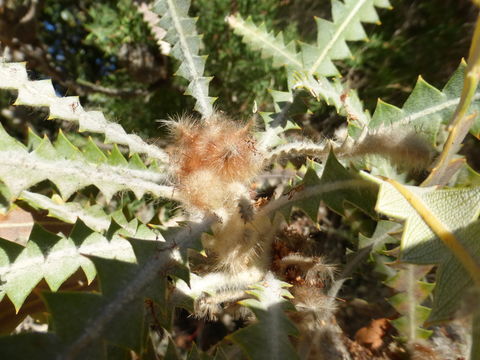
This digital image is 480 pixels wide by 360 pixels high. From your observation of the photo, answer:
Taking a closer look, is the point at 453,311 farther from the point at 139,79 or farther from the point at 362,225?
the point at 139,79

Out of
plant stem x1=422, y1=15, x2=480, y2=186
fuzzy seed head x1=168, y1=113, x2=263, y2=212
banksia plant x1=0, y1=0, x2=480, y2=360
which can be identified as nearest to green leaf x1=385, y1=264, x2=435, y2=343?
banksia plant x1=0, y1=0, x2=480, y2=360

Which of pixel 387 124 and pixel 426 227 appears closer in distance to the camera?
pixel 426 227

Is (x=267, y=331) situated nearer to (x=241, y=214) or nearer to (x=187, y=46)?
(x=241, y=214)

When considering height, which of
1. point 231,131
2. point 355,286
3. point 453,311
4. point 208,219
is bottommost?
point 355,286

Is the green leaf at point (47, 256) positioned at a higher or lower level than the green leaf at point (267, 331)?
lower

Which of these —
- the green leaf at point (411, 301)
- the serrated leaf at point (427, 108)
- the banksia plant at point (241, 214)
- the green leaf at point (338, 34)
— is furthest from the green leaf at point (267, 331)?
the green leaf at point (338, 34)

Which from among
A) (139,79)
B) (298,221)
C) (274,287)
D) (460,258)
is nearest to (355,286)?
(298,221)

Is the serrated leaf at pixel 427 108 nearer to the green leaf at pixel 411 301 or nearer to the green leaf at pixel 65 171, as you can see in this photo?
the green leaf at pixel 411 301

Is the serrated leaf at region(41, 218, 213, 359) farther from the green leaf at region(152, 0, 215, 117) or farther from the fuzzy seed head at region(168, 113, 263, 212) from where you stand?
the green leaf at region(152, 0, 215, 117)

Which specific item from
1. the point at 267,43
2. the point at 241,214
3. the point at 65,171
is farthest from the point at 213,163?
the point at 267,43
